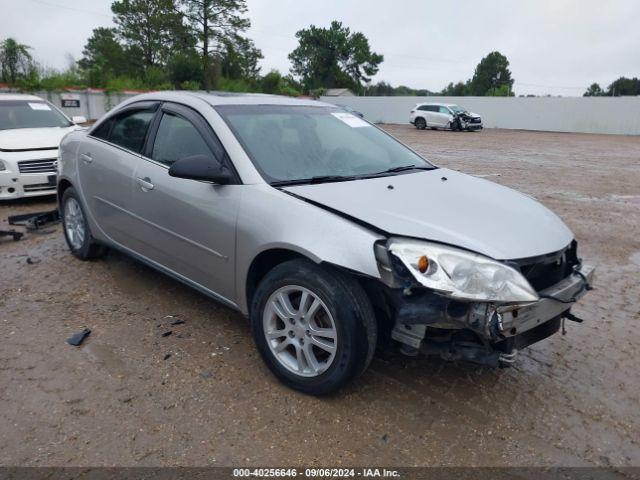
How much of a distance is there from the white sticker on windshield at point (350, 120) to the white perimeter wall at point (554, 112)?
36674 mm

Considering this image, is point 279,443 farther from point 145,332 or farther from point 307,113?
point 307,113

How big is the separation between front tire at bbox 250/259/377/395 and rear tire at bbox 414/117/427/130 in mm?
32324

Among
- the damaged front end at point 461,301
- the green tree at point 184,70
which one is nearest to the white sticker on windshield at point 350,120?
the damaged front end at point 461,301

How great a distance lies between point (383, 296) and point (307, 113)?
6.05 ft

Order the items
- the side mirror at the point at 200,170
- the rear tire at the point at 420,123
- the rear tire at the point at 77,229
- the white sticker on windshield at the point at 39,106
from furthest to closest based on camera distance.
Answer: the rear tire at the point at 420,123
the white sticker on windshield at the point at 39,106
the rear tire at the point at 77,229
the side mirror at the point at 200,170

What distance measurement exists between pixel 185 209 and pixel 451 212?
1.70 m

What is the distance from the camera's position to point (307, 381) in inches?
114

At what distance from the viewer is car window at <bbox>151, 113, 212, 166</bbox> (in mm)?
3617

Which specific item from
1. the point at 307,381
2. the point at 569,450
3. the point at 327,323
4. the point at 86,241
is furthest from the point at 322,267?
the point at 86,241

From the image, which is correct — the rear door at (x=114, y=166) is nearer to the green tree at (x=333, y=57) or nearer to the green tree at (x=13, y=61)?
the green tree at (x=13, y=61)

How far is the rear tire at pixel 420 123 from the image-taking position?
33.7 meters

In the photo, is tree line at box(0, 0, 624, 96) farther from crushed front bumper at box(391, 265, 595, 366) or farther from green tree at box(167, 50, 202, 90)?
crushed front bumper at box(391, 265, 595, 366)

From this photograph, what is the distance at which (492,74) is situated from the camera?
280 ft

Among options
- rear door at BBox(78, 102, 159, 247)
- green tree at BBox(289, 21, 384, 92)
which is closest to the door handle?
rear door at BBox(78, 102, 159, 247)
